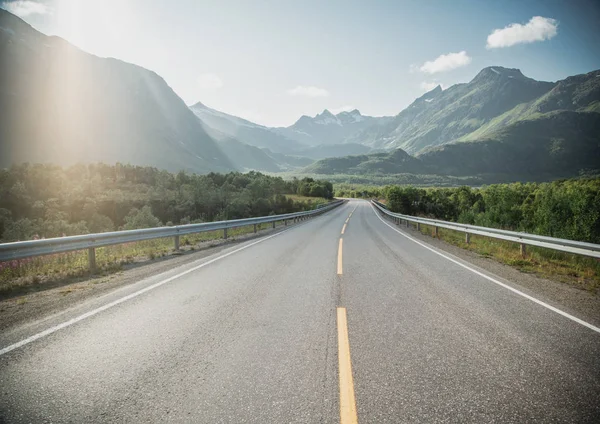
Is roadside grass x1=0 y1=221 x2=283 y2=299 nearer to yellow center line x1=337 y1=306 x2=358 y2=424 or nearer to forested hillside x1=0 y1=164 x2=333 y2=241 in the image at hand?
yellow center line x1=337 y1=306 x2=358 y2=424

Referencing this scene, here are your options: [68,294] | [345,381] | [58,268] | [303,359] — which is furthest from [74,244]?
[345,381]

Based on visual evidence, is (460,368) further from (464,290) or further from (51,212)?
(51,212)

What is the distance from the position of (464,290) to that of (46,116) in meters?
251

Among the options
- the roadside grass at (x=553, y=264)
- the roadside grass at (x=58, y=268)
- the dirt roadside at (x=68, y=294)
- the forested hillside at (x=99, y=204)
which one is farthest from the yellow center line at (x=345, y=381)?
the forested hillside at (x=99, y=204)

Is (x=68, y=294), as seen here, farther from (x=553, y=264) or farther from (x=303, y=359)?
(x=553, y=264)

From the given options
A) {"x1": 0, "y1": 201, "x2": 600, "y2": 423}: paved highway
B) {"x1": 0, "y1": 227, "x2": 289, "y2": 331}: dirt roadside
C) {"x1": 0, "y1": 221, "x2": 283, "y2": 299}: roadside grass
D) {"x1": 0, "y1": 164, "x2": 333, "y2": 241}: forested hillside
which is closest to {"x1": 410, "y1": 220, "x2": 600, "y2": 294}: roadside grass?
{"x1": 0, "y1": 201, "x2": 600, "y2": 423}: paved highway

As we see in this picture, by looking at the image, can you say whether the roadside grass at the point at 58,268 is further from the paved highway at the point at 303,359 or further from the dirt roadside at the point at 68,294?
the paved highway at the point at 303,359

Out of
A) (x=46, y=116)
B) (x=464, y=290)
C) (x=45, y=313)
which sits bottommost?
(x=464, y=290)

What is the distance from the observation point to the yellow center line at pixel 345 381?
236 centimetres

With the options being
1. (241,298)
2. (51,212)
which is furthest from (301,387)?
(51,212)

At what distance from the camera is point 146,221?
28531 mm

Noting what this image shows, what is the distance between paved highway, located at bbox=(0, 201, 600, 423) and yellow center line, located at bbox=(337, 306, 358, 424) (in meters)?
0.01

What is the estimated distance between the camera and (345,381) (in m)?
2.84

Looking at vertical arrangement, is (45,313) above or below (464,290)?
above
